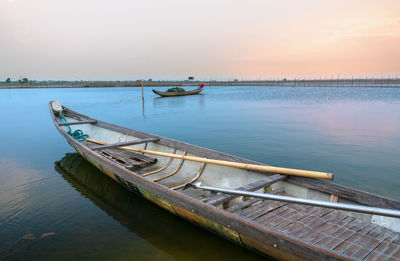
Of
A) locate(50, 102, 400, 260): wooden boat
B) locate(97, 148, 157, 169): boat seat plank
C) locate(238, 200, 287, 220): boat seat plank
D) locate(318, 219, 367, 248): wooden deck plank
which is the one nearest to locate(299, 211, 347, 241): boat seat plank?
locate(50, 102, 400, 260): wooden boat

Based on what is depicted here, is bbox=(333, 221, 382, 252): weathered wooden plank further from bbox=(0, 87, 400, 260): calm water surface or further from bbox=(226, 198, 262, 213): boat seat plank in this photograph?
bbox=(0, 87, 400, 260): calm water surface

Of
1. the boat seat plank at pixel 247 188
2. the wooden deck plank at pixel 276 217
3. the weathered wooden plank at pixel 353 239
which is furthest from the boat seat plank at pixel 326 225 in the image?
the boat seat plank at pixel 247 188

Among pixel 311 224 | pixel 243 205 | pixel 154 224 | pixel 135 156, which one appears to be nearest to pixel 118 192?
pixel 135 156

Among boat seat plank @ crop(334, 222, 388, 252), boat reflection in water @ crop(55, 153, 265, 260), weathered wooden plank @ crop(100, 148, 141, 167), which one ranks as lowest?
boat reflection in water @ crop(55, 153, 265, 260)

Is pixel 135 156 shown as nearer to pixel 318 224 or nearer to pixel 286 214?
pixel 286 214

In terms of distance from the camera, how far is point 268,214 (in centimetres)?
377

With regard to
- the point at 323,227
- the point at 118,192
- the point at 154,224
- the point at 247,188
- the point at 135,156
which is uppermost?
the point at 247,188

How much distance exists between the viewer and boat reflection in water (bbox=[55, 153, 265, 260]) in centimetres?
424

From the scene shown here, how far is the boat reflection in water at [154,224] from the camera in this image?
4242 mm

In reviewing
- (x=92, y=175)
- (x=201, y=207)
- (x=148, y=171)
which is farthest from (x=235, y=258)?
(x=92, y=175)

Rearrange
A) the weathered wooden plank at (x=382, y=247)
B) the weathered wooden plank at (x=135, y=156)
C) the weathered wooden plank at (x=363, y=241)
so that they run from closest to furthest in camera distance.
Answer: the weathered wooden plank at (x=382, y=247), the weathered wooden plank at (x=363, y=241), the weathered wooden plank at (x=135, y=156)

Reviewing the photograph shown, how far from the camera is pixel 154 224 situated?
5.16 meters

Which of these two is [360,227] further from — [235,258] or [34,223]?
[34,223]

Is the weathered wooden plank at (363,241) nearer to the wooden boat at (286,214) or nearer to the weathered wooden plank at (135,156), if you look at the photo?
the wooden boat at (286,214)
